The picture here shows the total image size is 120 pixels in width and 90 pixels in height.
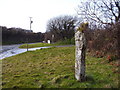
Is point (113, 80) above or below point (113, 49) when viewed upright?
Answer: below

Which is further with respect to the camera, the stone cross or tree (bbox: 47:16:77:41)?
tree (bbox: 47:16:77:41)

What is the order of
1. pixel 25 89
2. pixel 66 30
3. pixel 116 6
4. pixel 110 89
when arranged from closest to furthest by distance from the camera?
1. pixel 110 89
2. pixel 25 89
3. pixel 116 6
4. pixel 66 30

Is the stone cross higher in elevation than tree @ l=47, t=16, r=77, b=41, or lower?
lower

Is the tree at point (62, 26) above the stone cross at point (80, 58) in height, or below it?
above

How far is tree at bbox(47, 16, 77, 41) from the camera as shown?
34375 millimetres

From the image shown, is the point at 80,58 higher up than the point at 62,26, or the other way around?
the point at 62,26

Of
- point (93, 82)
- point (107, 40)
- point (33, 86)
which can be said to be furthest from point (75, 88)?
point (107, 40)

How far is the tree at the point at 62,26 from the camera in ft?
113

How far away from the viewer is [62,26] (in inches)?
1372

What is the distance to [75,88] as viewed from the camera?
131 inches

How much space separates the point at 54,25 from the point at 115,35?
30.7 metres

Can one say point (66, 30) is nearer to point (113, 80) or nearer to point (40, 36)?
point (40, 36)

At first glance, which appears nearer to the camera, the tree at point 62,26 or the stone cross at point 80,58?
the stone cross at point 80,58

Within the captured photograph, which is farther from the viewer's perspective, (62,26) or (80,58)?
(62,26)
